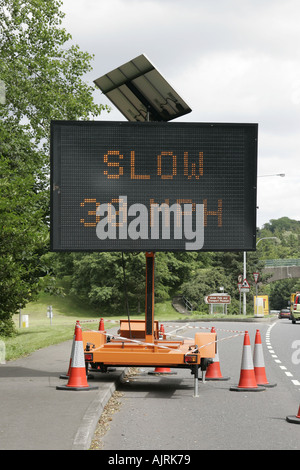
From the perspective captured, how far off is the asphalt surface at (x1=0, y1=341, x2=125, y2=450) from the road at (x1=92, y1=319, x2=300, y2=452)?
11.6 inches

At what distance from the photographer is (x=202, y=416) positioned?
31.8 feet

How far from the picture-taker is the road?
7777mm

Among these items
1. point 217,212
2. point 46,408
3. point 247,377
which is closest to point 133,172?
point 217,212

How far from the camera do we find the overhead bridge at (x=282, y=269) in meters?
101

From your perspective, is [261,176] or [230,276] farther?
[230,276]

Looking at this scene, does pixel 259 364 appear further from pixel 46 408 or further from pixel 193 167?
pixel 46 408

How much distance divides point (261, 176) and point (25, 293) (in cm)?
3966

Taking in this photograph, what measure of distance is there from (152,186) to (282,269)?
9300 centimetres

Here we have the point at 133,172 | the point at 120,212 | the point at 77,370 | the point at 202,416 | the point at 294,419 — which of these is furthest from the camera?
the point at 133,172

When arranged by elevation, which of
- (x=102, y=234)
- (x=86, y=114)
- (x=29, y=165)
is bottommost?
(x=102, y=234)

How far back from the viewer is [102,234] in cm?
1178
